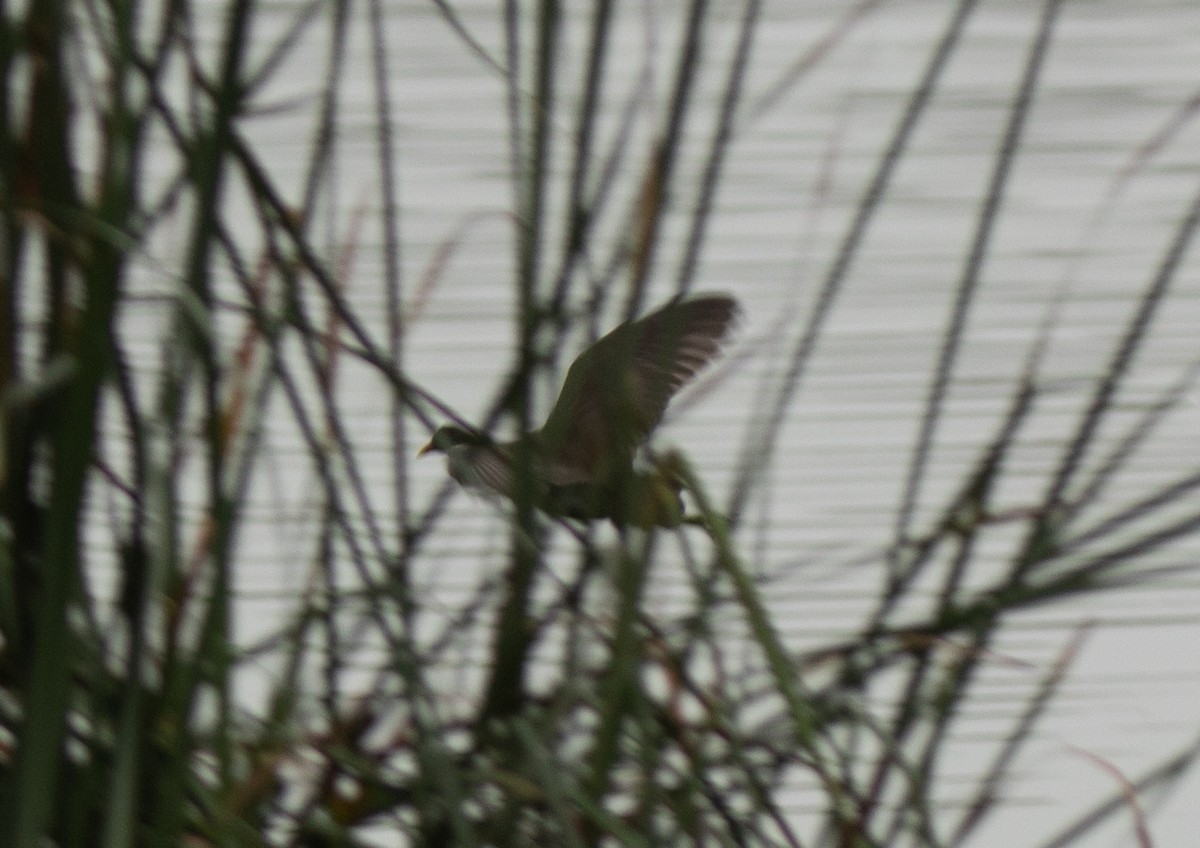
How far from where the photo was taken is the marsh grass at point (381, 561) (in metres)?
0.43

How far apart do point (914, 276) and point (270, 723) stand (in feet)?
1.39

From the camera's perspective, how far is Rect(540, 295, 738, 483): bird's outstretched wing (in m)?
0.49

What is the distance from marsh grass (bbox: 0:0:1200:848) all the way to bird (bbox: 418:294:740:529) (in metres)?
0.01

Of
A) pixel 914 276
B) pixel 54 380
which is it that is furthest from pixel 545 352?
pixel 914 276

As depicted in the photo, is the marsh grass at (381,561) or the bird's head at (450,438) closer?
the marsh grass at (381,561)

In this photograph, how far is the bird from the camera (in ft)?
1.54

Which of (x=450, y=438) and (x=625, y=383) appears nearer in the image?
(x=625, y=383)

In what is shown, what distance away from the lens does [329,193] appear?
25.0 inches

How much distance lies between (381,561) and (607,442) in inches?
3.2

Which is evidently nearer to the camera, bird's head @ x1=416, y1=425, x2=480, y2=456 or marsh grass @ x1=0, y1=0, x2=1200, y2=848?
marsh grass @ x1=0, y1=0, x2=1200, y2=848

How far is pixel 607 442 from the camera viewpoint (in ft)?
1.77

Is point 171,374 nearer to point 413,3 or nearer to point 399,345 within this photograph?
point 399,345

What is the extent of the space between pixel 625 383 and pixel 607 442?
0.25ft

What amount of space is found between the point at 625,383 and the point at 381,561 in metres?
0.08
